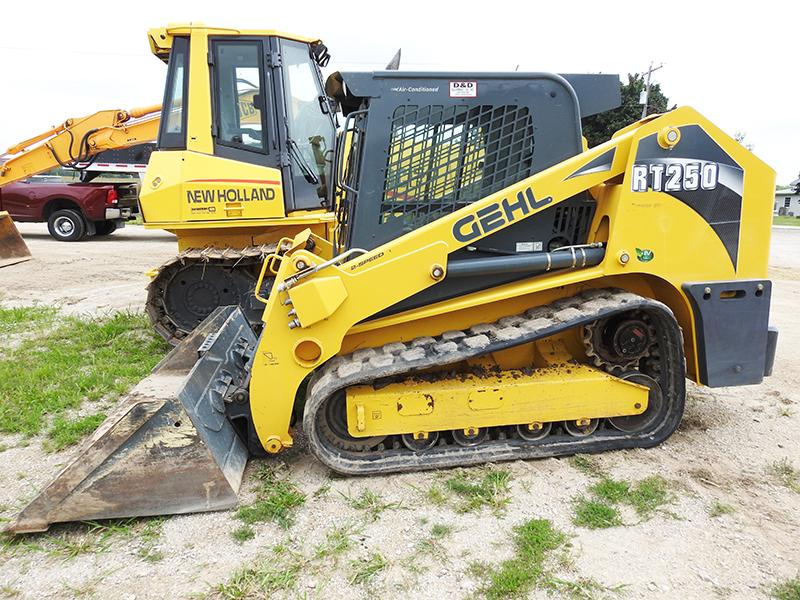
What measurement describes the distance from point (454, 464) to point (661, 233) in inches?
66.9

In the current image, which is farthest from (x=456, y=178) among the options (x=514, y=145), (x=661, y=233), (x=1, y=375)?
(x=1, y=375)

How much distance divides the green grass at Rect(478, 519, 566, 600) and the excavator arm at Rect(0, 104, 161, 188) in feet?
29.8

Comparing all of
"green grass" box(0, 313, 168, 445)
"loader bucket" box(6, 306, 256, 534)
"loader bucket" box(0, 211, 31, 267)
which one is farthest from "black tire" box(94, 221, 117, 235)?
"loader bucket" box(6, 306, 256, 534)

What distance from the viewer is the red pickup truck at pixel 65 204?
45.6ft

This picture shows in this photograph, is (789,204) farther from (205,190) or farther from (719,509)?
(719,509)

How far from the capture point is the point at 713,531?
8.40 ft

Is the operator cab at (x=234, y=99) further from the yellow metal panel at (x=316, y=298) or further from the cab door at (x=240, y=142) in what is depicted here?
the yellow metal panel at (x=316, y=298)

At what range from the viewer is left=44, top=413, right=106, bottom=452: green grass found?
11.5 ft

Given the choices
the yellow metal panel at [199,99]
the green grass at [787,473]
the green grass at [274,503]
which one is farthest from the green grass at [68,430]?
the green grass at [787,473]

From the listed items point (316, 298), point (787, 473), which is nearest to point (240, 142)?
point (316, 298)

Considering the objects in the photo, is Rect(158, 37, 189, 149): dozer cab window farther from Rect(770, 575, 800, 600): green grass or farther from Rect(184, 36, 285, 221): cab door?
Rect(770, 575, 800, 600): green grass

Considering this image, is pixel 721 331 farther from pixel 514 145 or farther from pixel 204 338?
pixel 204 338

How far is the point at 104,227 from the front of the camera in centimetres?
1490

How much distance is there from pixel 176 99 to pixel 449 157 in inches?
136
